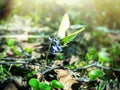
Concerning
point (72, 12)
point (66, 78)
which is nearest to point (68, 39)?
point (66, 78)

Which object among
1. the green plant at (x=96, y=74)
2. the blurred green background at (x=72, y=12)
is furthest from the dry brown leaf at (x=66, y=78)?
the blurred green background at (x=72, y=12)

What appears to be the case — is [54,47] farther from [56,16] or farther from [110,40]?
[56,16]

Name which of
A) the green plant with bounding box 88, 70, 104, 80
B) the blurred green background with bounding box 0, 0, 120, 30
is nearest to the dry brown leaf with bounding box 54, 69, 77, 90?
the green plant with bounding box 88, 70, 104, 80

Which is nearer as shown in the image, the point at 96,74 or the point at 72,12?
the point at 96,74

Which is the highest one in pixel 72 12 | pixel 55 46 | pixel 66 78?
pixel 72 12

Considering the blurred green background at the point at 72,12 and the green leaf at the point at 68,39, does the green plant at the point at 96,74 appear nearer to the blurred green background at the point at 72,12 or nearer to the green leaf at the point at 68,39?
the green leaf at the point at 68,39

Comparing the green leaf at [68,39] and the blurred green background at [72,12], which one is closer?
the green leaf at [68,39]

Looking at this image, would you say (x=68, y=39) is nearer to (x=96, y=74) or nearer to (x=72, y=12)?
(x=96, y=74)

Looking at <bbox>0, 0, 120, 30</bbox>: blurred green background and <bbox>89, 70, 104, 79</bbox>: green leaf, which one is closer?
<bbox>89, 70, 104, 79</bbox>: green leaf

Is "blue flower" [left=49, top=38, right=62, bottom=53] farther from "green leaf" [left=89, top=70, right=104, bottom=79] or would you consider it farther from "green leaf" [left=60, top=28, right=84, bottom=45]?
"green leaf" [left=89, top=70, right=104, bottom=79]

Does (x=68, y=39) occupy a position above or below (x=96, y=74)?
above
